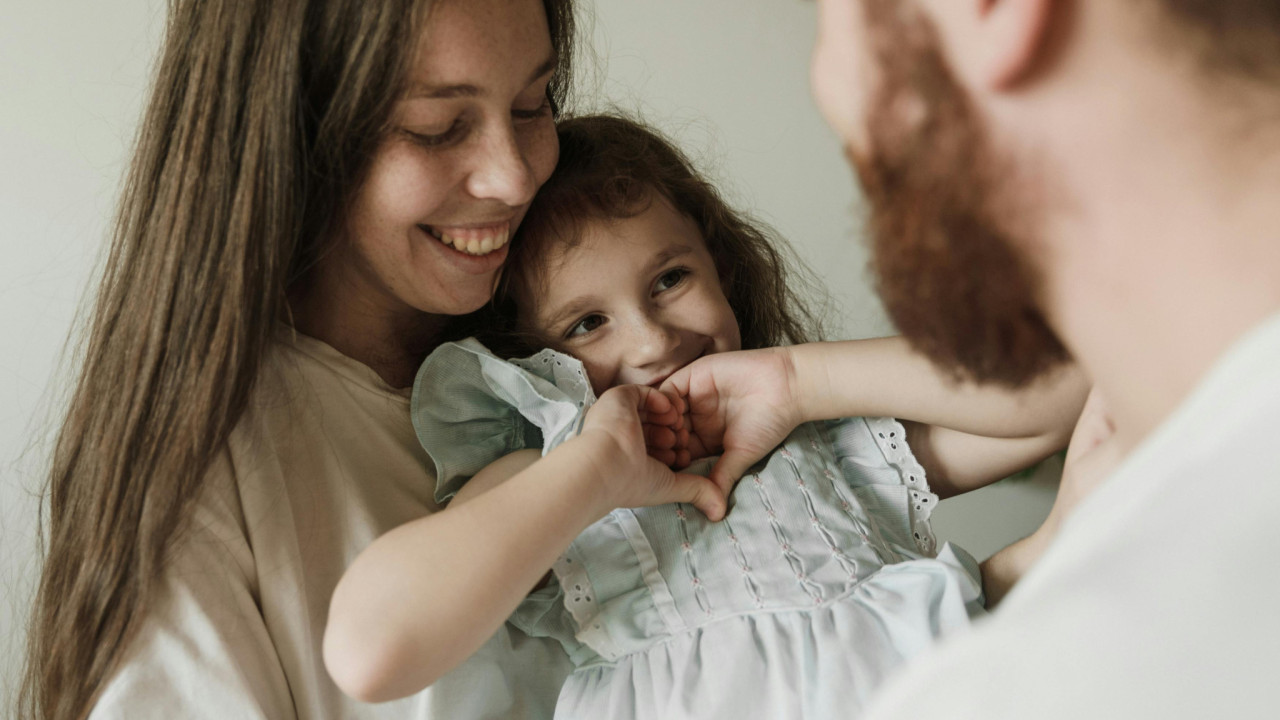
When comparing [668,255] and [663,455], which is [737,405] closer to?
[663,455]

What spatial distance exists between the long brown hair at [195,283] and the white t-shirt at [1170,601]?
2.67 ft

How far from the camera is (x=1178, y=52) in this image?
0.57 m

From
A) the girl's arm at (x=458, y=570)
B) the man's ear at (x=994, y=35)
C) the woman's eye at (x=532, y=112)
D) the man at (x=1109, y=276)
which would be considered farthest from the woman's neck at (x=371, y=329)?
the man's ear at (x=994, y=35)

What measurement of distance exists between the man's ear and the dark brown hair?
0.77m

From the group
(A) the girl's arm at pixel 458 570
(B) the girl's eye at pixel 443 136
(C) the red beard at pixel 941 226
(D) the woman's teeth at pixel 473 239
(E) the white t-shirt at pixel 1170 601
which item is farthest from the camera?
(D) the woman's teeth at pixel 473 239

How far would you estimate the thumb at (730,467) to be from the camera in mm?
1215

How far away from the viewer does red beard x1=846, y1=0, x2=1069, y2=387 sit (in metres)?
0.64

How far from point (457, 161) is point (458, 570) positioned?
1.61 feet

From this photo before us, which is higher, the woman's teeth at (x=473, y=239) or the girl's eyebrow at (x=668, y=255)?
the woman's teeth at (x=473, y=239)

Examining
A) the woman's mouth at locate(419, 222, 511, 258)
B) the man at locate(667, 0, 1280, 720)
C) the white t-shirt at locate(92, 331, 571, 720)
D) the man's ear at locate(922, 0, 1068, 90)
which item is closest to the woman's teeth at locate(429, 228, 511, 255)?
the woman's mouth at locate(419, 222, 511, 258)

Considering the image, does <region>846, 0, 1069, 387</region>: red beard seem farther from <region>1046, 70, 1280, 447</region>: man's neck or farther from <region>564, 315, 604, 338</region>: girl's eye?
<region>564, 315, 604, 338</region>: girl's eye

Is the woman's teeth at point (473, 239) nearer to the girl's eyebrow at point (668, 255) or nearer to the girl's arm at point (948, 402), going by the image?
the girl's eyebrow at point (668, 255)

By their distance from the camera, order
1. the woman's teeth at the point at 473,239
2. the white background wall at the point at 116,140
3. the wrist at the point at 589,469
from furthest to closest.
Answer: the white background wall at the point at 116,140, the woman's teeth at the point at 473,239, the wrist at the point at 589,469

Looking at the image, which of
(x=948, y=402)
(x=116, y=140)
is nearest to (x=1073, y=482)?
(x=948, y=402)
